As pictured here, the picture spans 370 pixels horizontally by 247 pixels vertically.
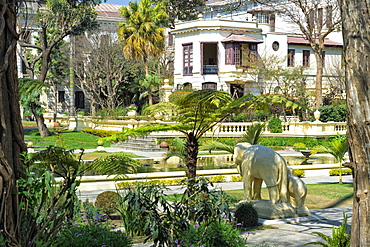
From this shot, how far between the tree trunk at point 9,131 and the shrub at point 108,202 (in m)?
5.52

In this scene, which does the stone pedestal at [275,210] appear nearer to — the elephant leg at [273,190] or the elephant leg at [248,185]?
the elephant leg at [273,190]

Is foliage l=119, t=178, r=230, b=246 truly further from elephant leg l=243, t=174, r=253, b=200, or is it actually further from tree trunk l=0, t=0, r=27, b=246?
elephant leg l=243, t=174, r=253, b=200

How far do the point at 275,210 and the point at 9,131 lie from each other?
23.7 feet

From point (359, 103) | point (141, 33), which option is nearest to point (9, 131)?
point (359, 103)

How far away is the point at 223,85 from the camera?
44875 millimetres

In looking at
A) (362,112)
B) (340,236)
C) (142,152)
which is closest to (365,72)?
(362,112)

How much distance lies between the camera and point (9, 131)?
5457 mm

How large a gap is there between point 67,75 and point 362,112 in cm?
5307

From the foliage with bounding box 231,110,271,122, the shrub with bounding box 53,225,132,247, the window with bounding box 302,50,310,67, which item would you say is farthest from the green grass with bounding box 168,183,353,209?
the window with bounding box 302,50,310,67

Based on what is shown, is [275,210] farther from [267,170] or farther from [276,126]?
[276,126]

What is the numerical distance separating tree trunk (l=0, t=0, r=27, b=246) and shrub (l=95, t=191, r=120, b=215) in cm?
552

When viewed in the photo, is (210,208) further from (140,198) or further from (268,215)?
(268,215)

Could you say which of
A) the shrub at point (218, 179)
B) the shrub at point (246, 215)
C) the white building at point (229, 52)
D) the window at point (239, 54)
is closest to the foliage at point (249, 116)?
the white building at point (229, 52)

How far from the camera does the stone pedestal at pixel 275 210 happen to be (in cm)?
1129
